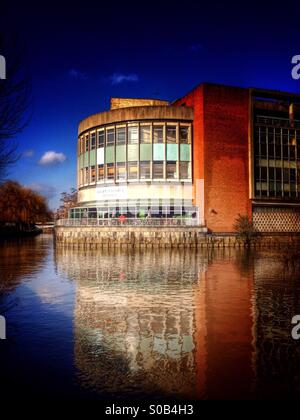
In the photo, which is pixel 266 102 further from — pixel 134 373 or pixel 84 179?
pixel 134 373

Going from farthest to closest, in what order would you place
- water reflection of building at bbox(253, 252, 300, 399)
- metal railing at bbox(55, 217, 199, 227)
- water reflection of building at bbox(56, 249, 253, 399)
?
1. metal railing at bbox(55, 217, 199, 227)
2. water reflection of building at bbox(56, 249, 253, 399)
3. water reflection of building at bbox(253, 252, 300, 399)

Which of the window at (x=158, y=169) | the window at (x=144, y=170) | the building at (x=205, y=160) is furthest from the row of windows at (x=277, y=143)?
the window at (x=144, y=170)

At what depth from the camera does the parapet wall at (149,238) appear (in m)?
44.3

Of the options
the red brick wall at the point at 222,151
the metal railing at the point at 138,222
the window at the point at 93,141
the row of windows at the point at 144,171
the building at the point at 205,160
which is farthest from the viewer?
the window at the point at 93,141

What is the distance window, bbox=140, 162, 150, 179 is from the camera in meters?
53.4

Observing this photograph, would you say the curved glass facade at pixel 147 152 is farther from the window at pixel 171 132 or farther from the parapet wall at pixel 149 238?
the parapet wall at pixel 149 238

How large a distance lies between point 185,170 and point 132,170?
6.82m

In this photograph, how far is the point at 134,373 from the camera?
304 inches

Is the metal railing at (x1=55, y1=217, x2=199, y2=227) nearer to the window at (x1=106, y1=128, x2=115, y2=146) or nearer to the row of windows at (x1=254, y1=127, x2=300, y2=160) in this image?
the window at (x1=106, y1=128, x2=115, y2=146)

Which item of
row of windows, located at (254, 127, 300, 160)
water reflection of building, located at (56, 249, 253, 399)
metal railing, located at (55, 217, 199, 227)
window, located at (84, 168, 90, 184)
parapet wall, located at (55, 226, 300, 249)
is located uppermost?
row of windows, located at (254, 127, 300, 160)

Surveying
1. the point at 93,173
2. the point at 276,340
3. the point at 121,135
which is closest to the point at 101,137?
the point at 121,135

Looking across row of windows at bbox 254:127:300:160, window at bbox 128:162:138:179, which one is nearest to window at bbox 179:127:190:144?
window at bbox 128:162:138:179

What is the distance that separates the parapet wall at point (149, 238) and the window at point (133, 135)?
14.0 m

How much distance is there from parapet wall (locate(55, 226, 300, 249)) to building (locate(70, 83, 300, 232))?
322 centimetres
